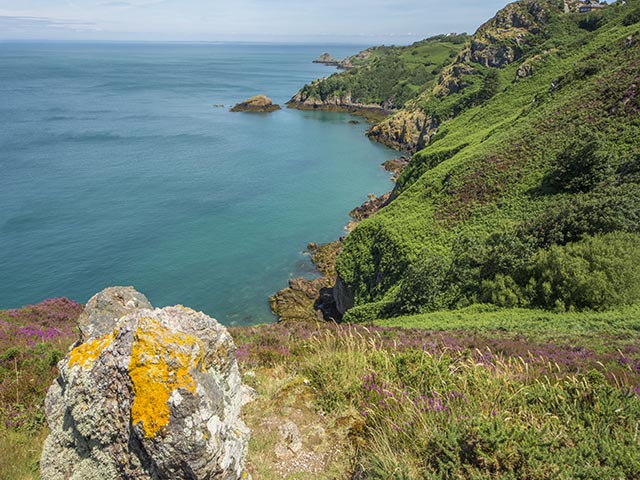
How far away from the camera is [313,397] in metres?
7.52

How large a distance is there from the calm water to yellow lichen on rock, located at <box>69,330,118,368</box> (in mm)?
29787

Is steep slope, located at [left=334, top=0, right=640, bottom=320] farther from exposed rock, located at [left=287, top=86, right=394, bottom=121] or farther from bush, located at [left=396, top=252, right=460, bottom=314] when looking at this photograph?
exposed rock, located at [left=287, top=86, right=394, bottom=121]

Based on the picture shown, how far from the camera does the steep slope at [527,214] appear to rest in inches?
752

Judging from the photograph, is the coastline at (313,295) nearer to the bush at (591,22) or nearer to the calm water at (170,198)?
the calm water at (170,198)

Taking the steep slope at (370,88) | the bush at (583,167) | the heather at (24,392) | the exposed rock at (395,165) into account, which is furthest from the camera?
the steep slope at (370,88)

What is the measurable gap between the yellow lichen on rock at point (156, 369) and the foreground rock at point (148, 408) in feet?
0.04

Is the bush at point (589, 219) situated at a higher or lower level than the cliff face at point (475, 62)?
lower

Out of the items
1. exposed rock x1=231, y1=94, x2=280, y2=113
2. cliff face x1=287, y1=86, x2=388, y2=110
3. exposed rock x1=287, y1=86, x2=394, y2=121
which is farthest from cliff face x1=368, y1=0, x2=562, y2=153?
exposed rock x1=231, y1=94, x2=280, y2=113

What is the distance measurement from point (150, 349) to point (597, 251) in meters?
21.0

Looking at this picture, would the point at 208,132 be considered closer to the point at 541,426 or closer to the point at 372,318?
the point at 372,318

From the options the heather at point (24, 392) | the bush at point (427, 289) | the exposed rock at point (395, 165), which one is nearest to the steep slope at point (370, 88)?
the exposed rock at point (395, 165)

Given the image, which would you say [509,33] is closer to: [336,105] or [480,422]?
[336,105]

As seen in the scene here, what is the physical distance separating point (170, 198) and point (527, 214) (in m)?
49.1

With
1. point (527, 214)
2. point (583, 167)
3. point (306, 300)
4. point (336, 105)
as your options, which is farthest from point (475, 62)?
point (306, 300)
